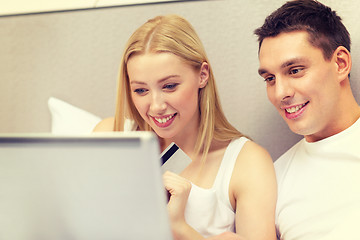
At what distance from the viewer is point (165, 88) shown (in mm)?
1163

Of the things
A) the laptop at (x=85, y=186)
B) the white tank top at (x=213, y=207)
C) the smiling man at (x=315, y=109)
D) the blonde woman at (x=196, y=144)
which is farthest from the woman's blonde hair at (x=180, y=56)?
the laptop at (x=85, y=186)

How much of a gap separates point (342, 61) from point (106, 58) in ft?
3.25

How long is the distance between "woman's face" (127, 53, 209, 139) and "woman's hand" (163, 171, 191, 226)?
20 cm

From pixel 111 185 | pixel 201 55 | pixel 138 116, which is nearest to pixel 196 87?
pixel 201 55

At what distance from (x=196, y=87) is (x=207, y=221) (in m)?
0.43

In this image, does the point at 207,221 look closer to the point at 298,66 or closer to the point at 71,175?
the point at 298,66

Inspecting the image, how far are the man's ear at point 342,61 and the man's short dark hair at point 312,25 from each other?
2 cm

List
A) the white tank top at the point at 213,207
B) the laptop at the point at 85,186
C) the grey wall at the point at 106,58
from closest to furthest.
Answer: the laptop at the point at 85,186, the white tank top at the point at 213,207, the grey wall at the point at 106,58

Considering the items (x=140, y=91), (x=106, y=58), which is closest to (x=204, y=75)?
(x=140, y=91)

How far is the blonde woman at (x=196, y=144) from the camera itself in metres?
1.08

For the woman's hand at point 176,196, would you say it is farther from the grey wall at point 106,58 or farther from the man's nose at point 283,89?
the grey wall at point 106,58

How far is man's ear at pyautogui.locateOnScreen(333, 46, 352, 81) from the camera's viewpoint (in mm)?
1073

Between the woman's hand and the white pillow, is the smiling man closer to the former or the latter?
the woman's hand

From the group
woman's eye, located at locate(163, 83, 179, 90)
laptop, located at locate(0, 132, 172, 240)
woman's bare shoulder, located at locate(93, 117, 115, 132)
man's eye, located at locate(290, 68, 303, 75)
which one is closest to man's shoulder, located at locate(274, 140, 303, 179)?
man's eye, located at locate(290, 68, 303, 75)
